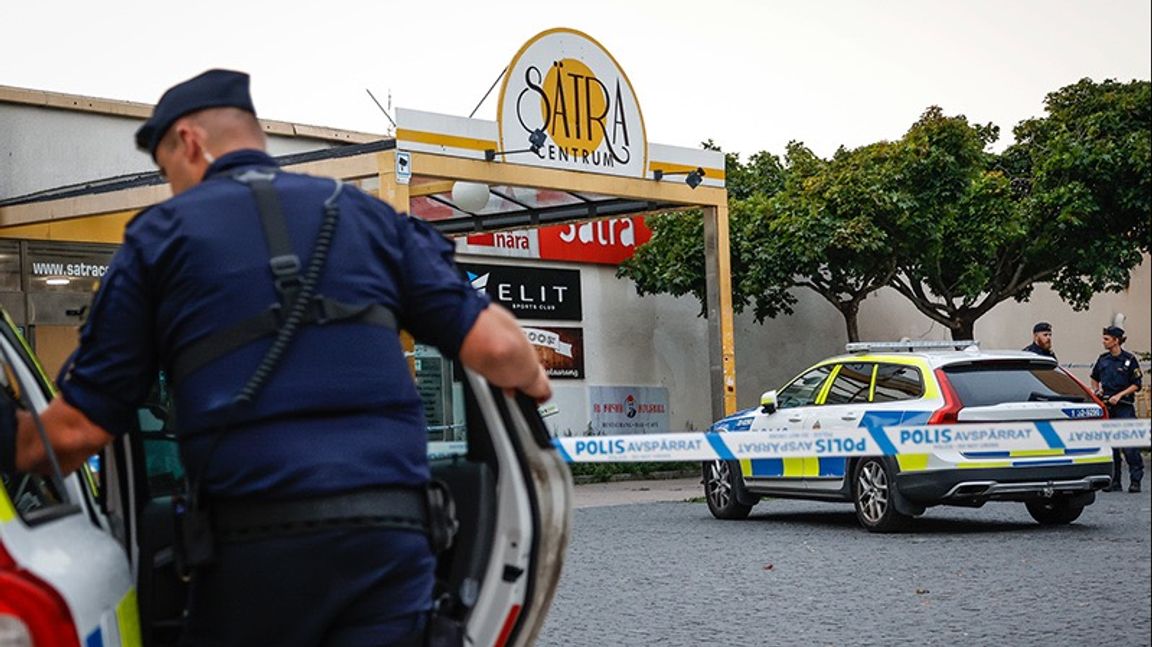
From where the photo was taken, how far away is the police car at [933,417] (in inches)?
502

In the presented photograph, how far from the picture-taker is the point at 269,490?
2.95 metres

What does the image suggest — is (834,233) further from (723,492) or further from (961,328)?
(723,492)

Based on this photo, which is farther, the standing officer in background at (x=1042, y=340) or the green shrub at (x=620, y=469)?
the green shrub at (x=620, y=469)

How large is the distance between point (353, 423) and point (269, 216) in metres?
0.40

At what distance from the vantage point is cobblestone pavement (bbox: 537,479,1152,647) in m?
8.33

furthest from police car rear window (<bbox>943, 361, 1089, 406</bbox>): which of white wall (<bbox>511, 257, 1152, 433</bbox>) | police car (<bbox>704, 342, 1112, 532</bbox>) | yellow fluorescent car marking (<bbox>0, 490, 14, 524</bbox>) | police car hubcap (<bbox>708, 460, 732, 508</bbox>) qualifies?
white wall (<bbox>511, 257, 1152, 433</bbox>)

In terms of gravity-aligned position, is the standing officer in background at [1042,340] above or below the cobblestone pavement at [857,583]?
above

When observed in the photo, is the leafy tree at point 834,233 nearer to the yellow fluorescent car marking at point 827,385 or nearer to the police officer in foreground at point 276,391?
the yellow fluorescent car marking at point 827,385

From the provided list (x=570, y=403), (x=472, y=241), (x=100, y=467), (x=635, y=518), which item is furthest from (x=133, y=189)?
(x=100, y=467)

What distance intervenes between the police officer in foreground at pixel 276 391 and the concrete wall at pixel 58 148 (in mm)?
18226

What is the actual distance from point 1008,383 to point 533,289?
1462 centimetres

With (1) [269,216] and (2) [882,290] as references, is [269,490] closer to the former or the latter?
(1) [269,216]

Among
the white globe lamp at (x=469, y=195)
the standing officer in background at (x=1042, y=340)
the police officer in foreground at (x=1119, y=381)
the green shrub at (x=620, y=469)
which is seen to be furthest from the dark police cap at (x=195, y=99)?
the green shrub at (x=620, y=469)

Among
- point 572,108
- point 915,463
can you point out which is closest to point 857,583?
point 915,463
